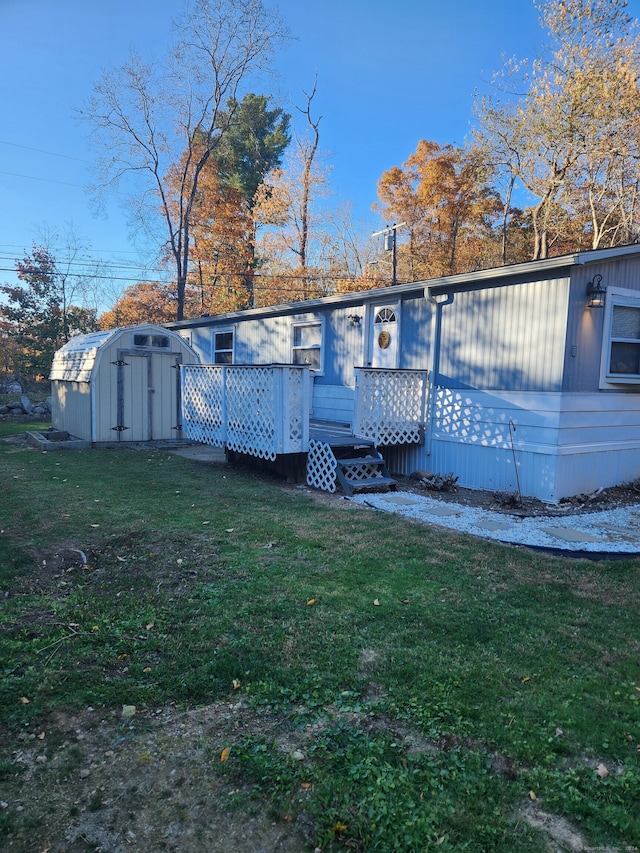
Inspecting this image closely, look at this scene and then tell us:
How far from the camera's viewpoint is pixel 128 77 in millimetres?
22078

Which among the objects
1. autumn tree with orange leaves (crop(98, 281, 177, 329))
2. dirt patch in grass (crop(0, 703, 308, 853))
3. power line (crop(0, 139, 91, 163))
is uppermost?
power line (crop(0, 139, 91, 163))

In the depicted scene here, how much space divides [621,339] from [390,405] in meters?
3.19

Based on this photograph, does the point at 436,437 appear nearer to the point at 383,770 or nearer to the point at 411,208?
A: the point at 383,770

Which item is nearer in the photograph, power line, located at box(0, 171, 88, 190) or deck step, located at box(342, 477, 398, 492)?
deck step, located at box(342, 477, 398, 492)

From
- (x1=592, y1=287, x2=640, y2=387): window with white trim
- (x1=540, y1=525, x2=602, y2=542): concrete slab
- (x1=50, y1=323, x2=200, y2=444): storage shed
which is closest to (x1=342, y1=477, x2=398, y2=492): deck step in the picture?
(x1=540, y1=525, x2=602, y2=542): concrete slab

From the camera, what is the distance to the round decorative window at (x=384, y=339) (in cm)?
942

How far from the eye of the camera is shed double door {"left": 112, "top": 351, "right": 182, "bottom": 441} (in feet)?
38.3

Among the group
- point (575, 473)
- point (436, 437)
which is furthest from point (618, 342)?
point (436, 437)

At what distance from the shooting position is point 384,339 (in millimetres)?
9500

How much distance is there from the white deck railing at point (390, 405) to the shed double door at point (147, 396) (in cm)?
585

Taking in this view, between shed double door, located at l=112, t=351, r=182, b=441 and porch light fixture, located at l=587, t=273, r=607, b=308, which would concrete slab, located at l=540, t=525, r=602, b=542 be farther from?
shed double door, located at l=112, t=351, r=182, b=441

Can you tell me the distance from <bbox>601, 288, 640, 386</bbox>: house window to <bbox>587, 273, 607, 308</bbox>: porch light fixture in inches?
7.7

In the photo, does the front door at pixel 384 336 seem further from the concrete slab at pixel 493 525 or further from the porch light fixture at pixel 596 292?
the concrete slab at pixel 493 525

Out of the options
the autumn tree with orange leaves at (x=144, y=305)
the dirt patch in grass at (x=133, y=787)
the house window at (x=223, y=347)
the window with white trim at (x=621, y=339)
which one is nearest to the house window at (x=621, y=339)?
the window with white trim at (x=621, y=339)
